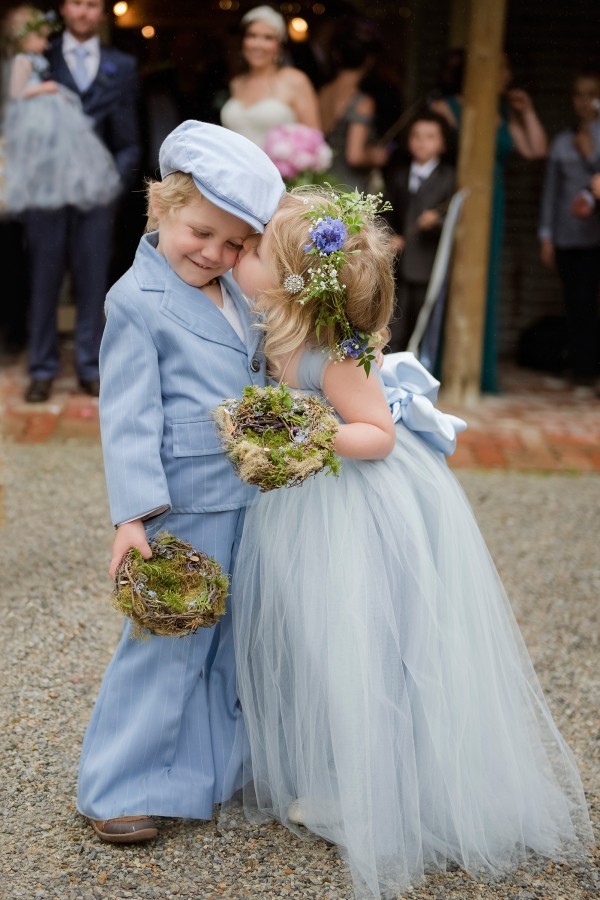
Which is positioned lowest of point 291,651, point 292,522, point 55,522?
point 55,522

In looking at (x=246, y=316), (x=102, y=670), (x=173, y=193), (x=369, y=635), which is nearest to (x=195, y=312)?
(x=246, y=316)

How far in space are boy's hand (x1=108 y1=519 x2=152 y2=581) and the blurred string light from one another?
17.9 feet

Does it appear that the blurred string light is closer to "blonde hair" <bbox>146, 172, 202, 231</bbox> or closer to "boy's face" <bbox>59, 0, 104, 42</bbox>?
"boy's face" <bbox>59, 0, 104, 42</bbox>

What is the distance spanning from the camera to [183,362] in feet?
8.08

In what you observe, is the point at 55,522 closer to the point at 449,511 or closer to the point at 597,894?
the point at 449,511

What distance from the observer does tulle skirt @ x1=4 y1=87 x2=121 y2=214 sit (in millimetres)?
6180

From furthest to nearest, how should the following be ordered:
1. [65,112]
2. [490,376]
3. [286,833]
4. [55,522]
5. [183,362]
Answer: [490,376] → [65,112] → [55,522] → [286,833] → [183,362]

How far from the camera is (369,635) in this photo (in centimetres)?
246

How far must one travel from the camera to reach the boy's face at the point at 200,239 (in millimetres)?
2395

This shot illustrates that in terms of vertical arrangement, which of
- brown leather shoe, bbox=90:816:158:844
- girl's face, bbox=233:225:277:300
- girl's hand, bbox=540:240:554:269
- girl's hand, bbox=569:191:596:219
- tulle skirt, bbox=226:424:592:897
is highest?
girl's face, bbox=233:225:277:300

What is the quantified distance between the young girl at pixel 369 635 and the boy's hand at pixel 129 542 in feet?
0.94

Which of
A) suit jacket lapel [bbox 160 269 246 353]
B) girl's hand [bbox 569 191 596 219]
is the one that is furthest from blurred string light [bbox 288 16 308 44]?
suit jacket lapel [bbox 160 269 246 353]

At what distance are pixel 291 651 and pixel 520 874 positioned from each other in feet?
2.40

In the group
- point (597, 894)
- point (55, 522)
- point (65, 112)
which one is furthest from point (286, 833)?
point (65, 112)
